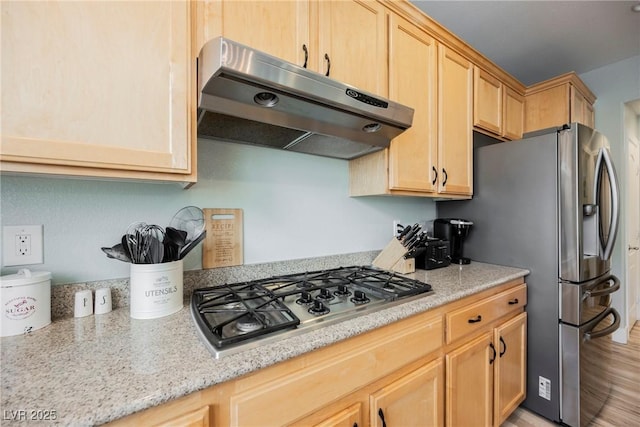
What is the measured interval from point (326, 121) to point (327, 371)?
2.89 ft

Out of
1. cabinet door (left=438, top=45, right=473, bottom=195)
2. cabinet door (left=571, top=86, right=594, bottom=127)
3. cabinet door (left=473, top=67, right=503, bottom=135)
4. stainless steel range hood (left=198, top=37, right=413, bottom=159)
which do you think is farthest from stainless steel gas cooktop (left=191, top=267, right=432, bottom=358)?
cabinet door (left=571, top=86, right=594, bottom=127)

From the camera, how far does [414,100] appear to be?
4.83ft

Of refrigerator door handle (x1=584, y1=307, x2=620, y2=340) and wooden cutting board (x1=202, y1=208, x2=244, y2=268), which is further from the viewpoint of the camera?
refrigerator door handle (x1=584, y1=307, x2=620, y2=340)

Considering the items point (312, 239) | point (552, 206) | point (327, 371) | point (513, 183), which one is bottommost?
point (327, 371)

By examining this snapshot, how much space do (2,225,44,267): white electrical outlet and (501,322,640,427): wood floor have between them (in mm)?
2357

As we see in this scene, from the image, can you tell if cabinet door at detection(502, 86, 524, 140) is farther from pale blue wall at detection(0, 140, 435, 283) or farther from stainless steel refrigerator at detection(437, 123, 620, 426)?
pale blue wall at detection(0, 140, 435, 283)

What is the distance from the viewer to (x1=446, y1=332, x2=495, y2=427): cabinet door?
1152 mm

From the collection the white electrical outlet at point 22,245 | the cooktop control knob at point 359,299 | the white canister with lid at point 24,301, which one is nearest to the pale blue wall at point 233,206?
the white electrical outlet at point 22,245

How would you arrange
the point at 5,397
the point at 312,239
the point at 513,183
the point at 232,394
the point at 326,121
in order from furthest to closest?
the point at 513,183 < the point at 312,239 < the point at 326,121 < the point at 232,394 < the point at 5,397

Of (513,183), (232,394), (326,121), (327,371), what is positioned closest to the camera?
(232,394)

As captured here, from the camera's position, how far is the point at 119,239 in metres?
0.98

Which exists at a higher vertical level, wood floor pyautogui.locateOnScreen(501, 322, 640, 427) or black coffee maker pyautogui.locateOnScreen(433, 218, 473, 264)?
black coffee maker pyautogui.locateOnScreen(433, 218, 473, 264)

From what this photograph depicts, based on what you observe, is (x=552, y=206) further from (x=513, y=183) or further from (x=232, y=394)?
(x=232, y=394)

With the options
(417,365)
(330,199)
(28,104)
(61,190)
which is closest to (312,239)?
(330,199)
